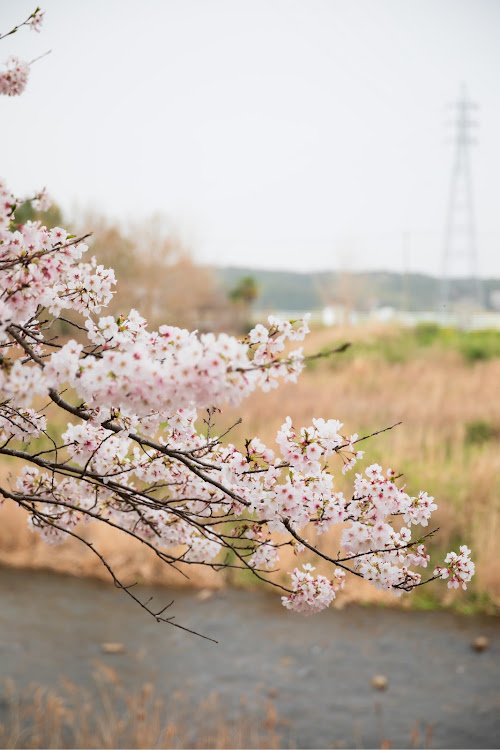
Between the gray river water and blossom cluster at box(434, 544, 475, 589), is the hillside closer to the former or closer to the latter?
the gray river water

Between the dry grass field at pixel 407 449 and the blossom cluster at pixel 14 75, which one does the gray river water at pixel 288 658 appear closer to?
the dry grass field at pixel 407 449

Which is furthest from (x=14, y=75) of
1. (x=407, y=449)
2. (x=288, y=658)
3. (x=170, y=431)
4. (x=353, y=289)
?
(x=353, y=289)

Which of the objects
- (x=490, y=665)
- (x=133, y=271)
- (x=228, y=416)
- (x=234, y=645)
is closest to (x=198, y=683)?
(x=234, y=645)

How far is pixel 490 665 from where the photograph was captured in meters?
5.28

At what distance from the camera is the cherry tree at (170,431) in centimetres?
133

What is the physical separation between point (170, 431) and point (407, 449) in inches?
252

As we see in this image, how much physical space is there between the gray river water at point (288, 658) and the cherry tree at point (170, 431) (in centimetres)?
288

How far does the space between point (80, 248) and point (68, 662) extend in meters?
4.37

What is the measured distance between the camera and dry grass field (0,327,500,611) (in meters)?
6.40

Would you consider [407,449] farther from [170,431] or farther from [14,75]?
[14,75]

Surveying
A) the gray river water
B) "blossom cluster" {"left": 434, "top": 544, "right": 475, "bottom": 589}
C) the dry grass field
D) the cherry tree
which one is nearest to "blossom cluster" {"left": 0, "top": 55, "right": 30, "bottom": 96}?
the cherry tree

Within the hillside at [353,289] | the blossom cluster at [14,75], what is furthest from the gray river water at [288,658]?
the hillside at [353,289]

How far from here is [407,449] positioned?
8.03 meters

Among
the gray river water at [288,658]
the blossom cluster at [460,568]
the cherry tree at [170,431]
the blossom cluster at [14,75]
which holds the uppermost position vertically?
the blossom cluster at [14,75]
